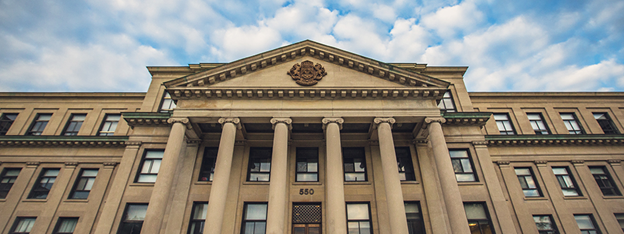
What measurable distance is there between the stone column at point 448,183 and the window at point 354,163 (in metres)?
5.23

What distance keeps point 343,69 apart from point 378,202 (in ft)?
30.1

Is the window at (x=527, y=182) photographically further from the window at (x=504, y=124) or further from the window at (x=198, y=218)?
the window at (x=198, y=218)

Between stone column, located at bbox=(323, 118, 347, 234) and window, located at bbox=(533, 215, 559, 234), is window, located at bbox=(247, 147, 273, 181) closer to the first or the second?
stone column, located at bbox=(323, 118, 347, 234)

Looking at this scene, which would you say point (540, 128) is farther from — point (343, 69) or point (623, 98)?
point (343, 69)

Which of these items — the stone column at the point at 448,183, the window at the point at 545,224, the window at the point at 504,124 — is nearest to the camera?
the stone column at the point at 448,183

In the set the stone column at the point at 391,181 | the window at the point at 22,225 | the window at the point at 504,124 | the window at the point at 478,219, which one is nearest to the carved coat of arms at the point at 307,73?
the stone column at the point at 391,181

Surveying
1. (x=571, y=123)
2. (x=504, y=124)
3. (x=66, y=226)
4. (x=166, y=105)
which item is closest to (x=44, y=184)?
(x=66, y=226)

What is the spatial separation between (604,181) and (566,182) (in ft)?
9.91

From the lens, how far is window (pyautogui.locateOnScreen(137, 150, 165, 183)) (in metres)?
20.3

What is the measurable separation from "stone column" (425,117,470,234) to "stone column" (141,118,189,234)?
50.5 feet

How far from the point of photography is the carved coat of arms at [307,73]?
19.4 metres

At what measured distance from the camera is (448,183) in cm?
1644

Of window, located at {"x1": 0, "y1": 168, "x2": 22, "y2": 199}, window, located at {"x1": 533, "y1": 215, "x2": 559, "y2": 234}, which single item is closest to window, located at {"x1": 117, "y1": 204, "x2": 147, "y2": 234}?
window, located at {"x1": 0, "y1": 168, "x2": 22, "y2": 199}

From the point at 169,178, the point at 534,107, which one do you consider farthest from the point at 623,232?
the point at 169,178
